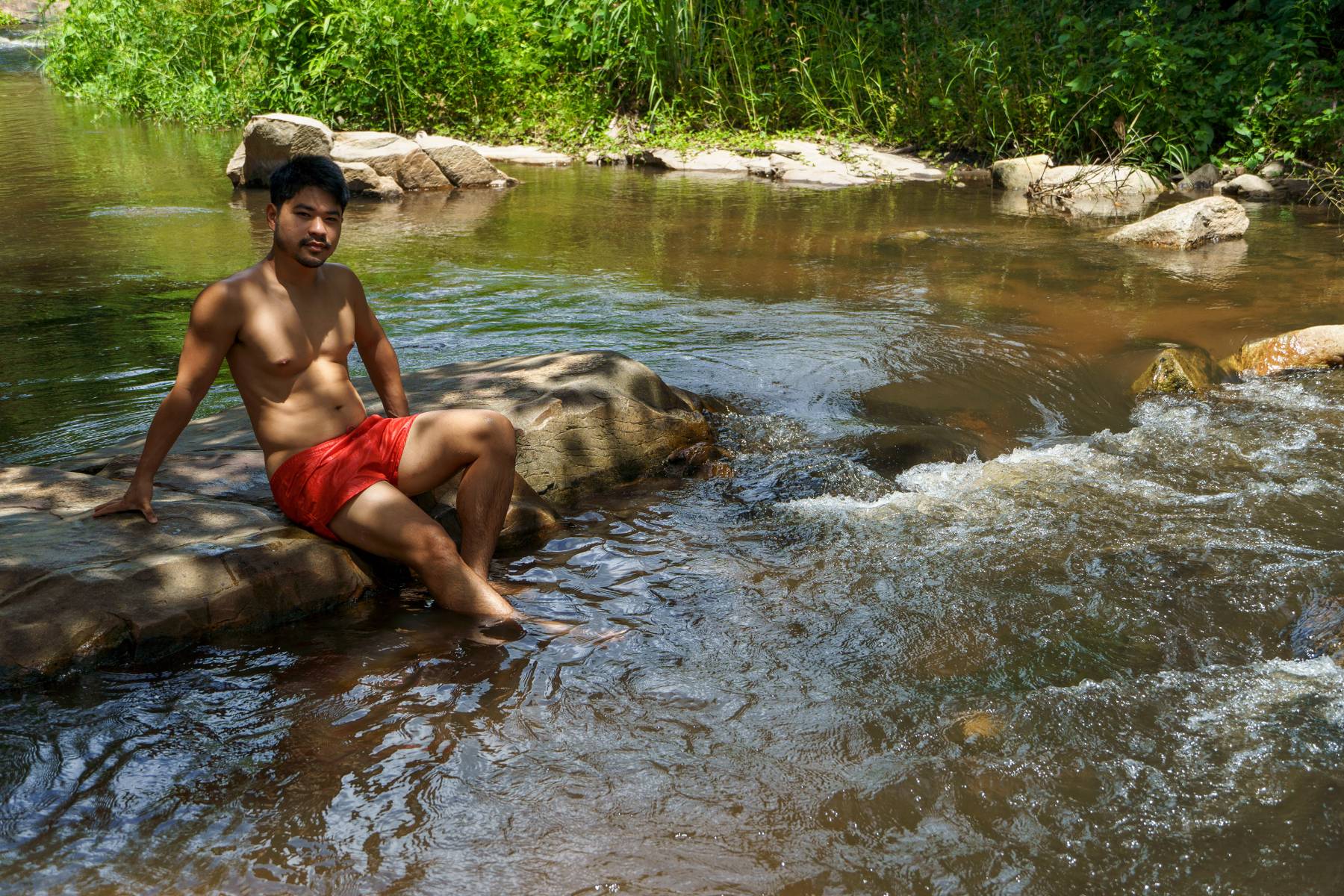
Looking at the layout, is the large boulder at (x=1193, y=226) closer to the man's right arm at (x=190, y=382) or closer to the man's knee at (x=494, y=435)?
the man's knee at (x=494, y=435)

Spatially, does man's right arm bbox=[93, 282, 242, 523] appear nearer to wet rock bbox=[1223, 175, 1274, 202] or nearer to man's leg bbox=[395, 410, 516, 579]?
man's leg bbox=[395, 410, 516, 579]

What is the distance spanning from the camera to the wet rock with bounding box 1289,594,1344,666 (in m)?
3.43

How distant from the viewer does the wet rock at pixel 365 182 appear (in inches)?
497

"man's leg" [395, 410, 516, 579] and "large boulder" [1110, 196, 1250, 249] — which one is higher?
"large boulder" [1110, 196, 1250, 249]

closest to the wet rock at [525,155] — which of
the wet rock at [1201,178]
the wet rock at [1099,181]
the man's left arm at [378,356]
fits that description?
the wet rock at [1099,181]

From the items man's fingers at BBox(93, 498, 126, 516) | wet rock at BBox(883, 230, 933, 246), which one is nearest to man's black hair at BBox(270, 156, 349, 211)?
man's fingers at BBox(93, 498, 126, 516)

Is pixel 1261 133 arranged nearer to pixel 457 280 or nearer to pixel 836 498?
pixel 457 280

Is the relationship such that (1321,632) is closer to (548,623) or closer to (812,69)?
(548,623)

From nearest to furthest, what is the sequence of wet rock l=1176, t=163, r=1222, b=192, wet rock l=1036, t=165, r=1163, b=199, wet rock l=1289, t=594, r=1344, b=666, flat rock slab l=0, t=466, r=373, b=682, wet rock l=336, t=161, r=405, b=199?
flat rock slab l=0, t=466, r=373, b=682, wet rock l=1289, t=594, r=1344, b=666, wet rock l=1036, t=165, r=1163, b=199, wet rock l=1176, t=163, r=1222, b=192, wet rock l=336, t=161, r=405, b=199

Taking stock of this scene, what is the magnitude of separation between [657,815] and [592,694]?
0.62m

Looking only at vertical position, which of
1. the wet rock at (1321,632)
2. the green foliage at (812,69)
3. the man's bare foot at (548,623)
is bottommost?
the man's bare foot at (548,623)

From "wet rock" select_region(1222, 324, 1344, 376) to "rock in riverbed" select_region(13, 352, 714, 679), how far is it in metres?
3.36

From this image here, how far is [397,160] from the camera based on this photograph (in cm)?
1307

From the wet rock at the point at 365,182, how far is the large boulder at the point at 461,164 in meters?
0.83
